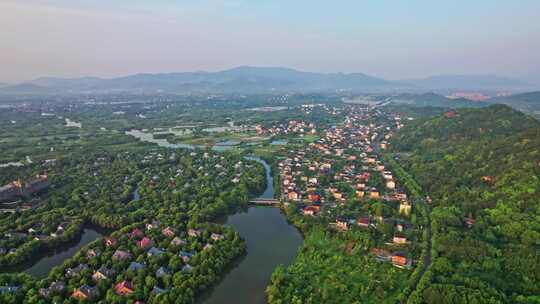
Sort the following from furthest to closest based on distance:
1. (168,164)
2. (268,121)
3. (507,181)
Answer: (268,121), (168,164), (507,181)

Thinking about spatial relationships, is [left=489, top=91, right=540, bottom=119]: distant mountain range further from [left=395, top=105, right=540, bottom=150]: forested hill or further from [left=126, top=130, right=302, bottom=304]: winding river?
[left=126, top=130, right=302, bottom=304]: winding river

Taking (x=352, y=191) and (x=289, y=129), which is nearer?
(x=352, y=191)

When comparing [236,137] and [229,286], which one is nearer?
[229,286]

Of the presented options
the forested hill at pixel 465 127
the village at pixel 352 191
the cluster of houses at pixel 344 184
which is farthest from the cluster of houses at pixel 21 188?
the forested hill at pixel 465 127

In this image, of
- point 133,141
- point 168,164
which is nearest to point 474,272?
point 168,164

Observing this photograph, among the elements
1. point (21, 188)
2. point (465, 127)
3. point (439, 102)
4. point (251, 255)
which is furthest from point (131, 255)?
point (439, 102)

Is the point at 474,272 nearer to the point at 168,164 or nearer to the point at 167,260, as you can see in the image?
the point at 167,260

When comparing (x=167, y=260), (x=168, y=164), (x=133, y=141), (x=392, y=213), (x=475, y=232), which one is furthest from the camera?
(x=133, y=141)

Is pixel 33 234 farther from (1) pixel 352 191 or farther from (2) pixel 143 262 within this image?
(1) pixel 352 191
